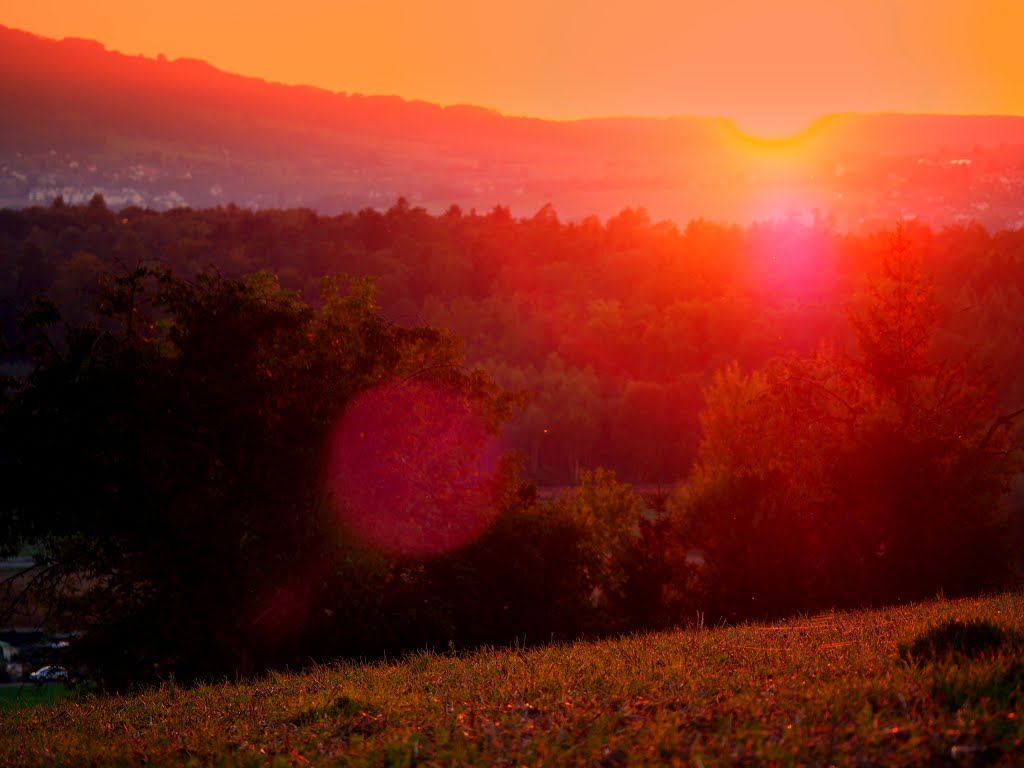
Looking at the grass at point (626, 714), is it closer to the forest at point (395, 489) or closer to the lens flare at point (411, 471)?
the forest at point (395, 489)

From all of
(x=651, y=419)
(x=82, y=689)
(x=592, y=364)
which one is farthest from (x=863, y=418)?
(x=592, y=364)

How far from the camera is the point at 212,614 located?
2262 cm

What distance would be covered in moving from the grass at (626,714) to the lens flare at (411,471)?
1078cm

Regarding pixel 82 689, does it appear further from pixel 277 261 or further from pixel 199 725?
pixel 277 261

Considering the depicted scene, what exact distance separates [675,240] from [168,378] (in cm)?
14210

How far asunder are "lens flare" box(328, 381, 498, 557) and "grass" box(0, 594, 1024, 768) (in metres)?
10.8

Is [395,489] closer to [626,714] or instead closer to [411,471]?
[411,471]

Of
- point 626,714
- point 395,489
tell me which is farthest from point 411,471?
point 626,714

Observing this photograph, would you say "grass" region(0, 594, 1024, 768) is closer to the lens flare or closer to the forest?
the forest

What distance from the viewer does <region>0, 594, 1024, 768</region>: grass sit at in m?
7.58

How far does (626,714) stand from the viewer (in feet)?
29.1

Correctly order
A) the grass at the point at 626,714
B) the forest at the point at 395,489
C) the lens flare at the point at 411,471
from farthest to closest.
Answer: the lens flare at the point at 411,471
the forest at the point at 395,489
the grass at the point at 626,714

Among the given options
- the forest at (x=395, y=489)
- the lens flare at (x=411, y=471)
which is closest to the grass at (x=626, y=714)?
the forest at (x=395, y=489)

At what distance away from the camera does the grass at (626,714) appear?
299 inches
